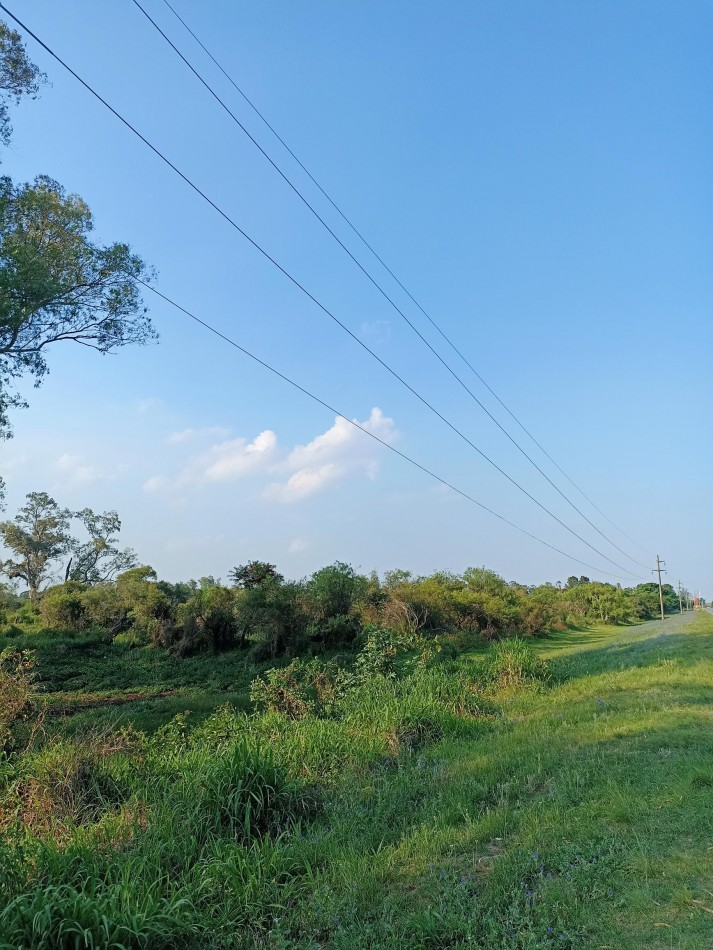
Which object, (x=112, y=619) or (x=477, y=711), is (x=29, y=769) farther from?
(x=112, y=619)

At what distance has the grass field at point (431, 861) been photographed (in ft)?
9.78

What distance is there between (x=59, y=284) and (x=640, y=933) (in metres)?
16.7

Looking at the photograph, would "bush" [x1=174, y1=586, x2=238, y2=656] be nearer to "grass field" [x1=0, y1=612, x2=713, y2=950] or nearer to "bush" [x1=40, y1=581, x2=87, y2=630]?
"bush" [x1=40, y1=581, x2=87, y2=630]

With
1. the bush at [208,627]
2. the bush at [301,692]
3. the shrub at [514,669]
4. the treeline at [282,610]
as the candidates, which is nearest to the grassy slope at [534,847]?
the bush at [301,692]

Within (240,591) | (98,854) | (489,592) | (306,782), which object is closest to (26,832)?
(98,854)

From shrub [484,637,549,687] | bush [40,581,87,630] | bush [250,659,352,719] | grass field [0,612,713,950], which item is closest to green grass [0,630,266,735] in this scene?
bush [40,581,87,630]

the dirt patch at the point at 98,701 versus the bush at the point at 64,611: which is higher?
the bush at the point at 64,611

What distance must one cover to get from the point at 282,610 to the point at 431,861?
20.0 meters

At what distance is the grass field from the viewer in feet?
9.78

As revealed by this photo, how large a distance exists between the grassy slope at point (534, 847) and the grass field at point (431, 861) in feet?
0.04

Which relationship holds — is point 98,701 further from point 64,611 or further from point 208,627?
point 64,611

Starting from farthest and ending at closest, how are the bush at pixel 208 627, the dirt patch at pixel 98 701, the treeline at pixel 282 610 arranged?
the bush at pixel 208 627 → the treeline at pixel 282 610 → the dirt patch at pixel 98 701

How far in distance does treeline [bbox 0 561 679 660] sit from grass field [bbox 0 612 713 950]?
1473 cm

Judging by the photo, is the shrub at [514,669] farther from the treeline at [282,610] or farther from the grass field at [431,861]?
the treeline at [282,610]
